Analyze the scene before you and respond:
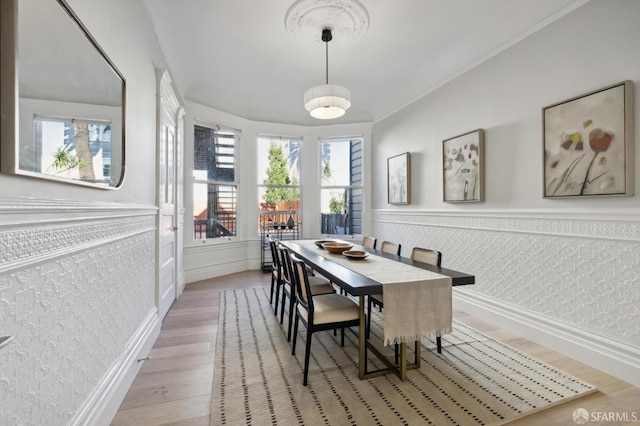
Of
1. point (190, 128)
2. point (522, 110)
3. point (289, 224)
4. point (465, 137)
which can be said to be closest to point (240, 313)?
point (289, 224)

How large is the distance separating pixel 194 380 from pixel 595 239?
3057 mm

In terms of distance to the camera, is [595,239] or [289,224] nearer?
[595,239]

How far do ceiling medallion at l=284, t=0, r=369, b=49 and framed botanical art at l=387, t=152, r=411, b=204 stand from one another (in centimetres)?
197

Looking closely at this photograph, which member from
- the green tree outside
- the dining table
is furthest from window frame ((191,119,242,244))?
the dining table

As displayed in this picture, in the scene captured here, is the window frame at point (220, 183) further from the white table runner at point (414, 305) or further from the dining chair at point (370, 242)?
the white table runner at point (414, 305)

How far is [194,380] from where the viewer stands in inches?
78.7

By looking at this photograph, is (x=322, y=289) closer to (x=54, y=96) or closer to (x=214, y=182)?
(x=54, y=96)

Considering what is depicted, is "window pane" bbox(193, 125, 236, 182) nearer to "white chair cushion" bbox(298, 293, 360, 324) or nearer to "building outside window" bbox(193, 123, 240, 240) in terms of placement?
"building outside window" bbox(193, 123, 240, 240)

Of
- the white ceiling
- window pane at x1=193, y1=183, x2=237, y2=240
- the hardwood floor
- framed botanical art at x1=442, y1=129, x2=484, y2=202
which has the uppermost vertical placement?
the white ceiling

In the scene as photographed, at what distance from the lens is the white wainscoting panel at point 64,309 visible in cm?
91

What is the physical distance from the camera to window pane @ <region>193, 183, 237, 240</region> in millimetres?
4605

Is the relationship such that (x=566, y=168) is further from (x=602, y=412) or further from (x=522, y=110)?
(x=602, y=412)

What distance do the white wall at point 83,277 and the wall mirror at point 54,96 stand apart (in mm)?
82

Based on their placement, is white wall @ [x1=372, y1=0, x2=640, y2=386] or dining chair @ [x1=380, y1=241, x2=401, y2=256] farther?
dining chair @ [x1=380, y1=241, x2=401, y2=256]
